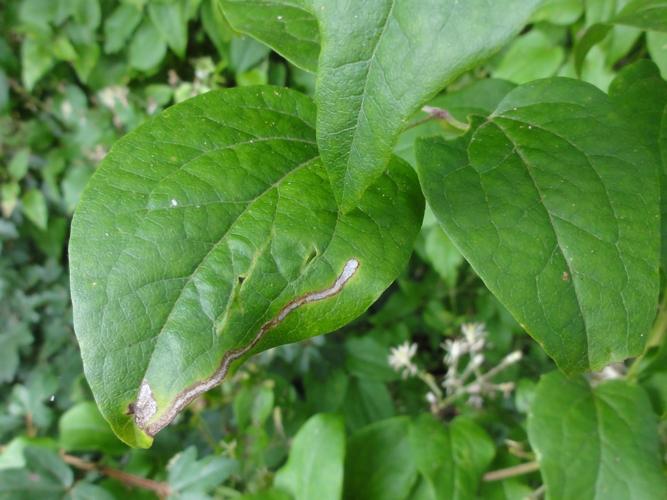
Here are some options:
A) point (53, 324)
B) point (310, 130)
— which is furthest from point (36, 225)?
point (310, 130)

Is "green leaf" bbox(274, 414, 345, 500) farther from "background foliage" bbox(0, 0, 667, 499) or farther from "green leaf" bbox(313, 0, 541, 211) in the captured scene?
"green leaf" bbox(313, 0, 541, 211)

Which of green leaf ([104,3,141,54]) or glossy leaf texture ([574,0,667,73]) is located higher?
glossy leaf texture ([574,0,667,73])

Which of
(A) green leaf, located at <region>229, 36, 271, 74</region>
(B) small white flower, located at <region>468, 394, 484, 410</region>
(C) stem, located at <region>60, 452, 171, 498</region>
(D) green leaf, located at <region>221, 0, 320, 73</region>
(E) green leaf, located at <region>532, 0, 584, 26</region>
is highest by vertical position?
(D) green leaf, located at <region>221, 0, 320, 73</region>

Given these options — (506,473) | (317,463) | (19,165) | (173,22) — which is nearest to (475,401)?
(506,473)


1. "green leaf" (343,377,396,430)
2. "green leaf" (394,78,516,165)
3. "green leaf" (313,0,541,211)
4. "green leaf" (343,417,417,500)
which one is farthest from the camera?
"green leaf" (343,377,396,430)

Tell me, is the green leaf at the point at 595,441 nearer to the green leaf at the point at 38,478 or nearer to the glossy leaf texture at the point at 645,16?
the glossy leaf texture at the point at 645,16

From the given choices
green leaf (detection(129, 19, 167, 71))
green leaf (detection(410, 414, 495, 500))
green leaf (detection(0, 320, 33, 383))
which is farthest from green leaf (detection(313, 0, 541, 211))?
green leaf (detection(0, 320, 33, 383))

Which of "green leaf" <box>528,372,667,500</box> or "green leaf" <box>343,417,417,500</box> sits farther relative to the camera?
"green leaf" <box>343,417,417,500</box>
